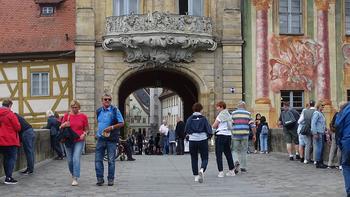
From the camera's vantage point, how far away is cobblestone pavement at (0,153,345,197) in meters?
12.9

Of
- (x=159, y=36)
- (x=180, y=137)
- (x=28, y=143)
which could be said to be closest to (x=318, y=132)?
(x=28, y=143)

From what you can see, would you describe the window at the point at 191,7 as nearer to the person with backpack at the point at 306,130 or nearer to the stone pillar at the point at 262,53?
the stone pillar at the point at 262,53

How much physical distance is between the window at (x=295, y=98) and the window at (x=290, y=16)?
8.74 ft

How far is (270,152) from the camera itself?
26656 millimetres

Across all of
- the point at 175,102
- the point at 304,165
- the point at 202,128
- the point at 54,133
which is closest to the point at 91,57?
the point at 54,133

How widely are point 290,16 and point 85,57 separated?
30.3ft

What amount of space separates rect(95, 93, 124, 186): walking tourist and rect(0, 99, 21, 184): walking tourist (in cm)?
182

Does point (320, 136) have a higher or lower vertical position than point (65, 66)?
lower

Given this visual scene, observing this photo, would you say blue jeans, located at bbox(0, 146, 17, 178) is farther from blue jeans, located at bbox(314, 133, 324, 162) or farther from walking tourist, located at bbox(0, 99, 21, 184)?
blue jeans, located at bbox(314, 133, 324, 162)

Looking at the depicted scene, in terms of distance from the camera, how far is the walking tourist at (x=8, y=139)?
14.4 metres

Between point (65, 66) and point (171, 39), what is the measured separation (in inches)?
258

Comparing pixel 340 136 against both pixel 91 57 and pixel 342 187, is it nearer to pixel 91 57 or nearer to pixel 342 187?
pixel 342 187

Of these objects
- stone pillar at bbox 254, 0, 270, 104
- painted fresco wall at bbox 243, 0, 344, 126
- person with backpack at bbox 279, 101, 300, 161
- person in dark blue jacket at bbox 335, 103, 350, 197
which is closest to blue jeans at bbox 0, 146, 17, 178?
person in dark blue jacket at bbox 335, 103, 350, 197

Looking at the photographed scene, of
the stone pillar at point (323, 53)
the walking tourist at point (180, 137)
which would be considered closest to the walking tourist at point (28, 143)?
the walking tourist at point (180, 137)
